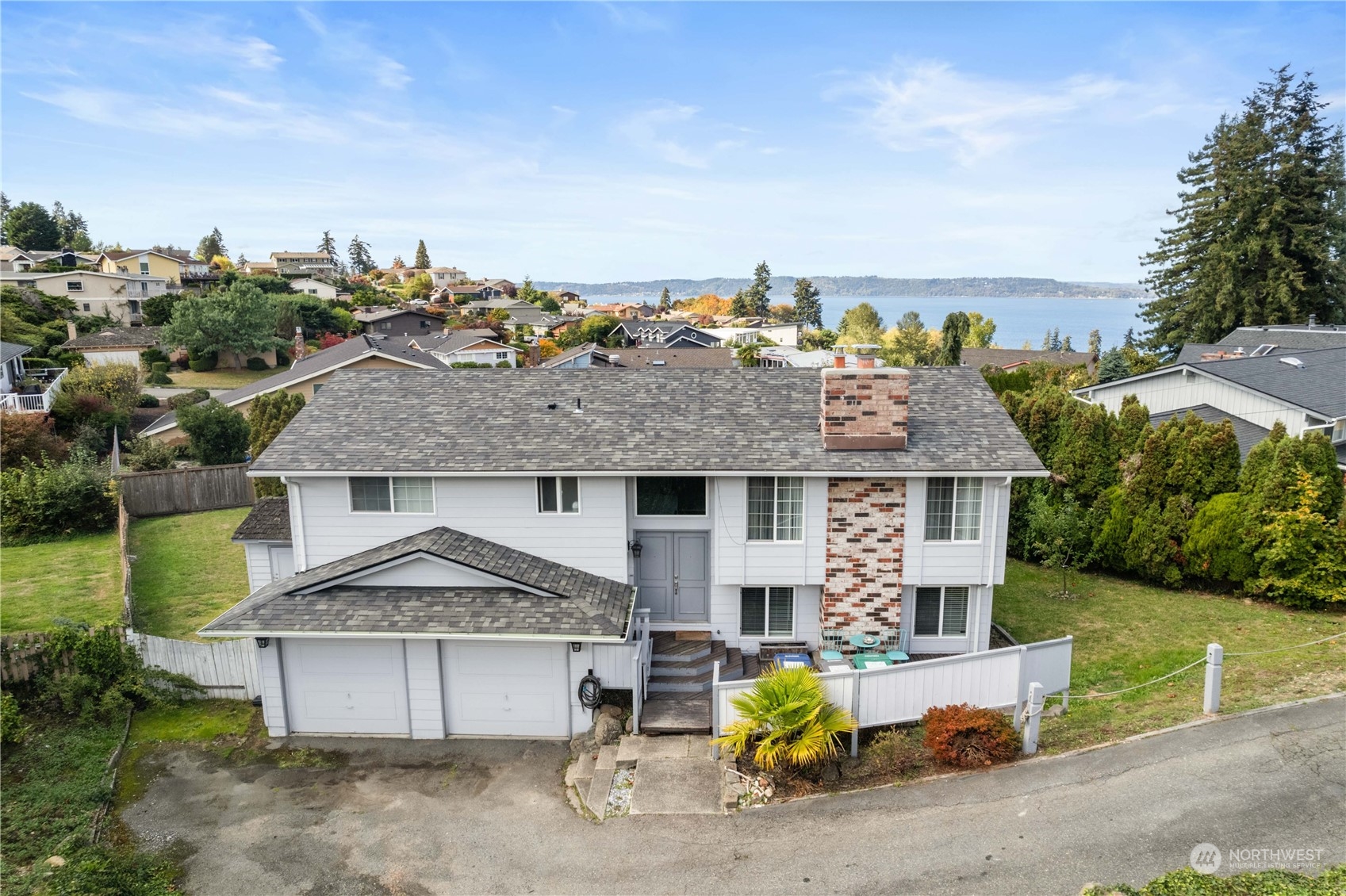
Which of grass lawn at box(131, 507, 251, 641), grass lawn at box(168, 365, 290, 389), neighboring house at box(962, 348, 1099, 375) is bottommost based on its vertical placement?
grass lawn at box(131, 507, 251, 641)

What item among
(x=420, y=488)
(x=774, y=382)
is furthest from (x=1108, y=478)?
(x=420, y=488)

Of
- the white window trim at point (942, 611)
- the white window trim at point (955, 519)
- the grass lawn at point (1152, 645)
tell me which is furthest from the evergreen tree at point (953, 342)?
the white window trim at point (955, 519)

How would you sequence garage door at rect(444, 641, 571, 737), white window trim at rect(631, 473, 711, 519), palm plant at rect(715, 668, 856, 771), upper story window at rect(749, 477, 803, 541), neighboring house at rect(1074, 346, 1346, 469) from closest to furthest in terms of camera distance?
palm plant at rect(715, 668, 856, 771)
garage door at rect(444, 641, 571, 737)
upper story window at rect(749, 477, 803, 541)
white window trim at rect(631, 473, 711, 519)
neighboring house at rect(1074, 346, 1346, 469)

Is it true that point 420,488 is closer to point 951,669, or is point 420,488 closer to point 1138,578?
point 951,669

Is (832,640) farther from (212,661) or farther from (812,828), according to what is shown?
(212,661)

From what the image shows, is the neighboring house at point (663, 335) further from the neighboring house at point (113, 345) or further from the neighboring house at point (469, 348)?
the neighboring house at point (113, 345)

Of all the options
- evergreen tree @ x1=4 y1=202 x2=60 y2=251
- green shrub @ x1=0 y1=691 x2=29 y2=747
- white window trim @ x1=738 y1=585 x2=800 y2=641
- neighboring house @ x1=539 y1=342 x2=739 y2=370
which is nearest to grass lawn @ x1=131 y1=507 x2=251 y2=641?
green shrub @ x1=0 y1=691 x2=29 y2=747

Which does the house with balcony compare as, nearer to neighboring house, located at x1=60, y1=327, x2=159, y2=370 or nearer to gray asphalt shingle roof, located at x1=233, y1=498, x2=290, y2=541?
neighboring house, located at x1=60, y1=327, x2=159, y2=370
